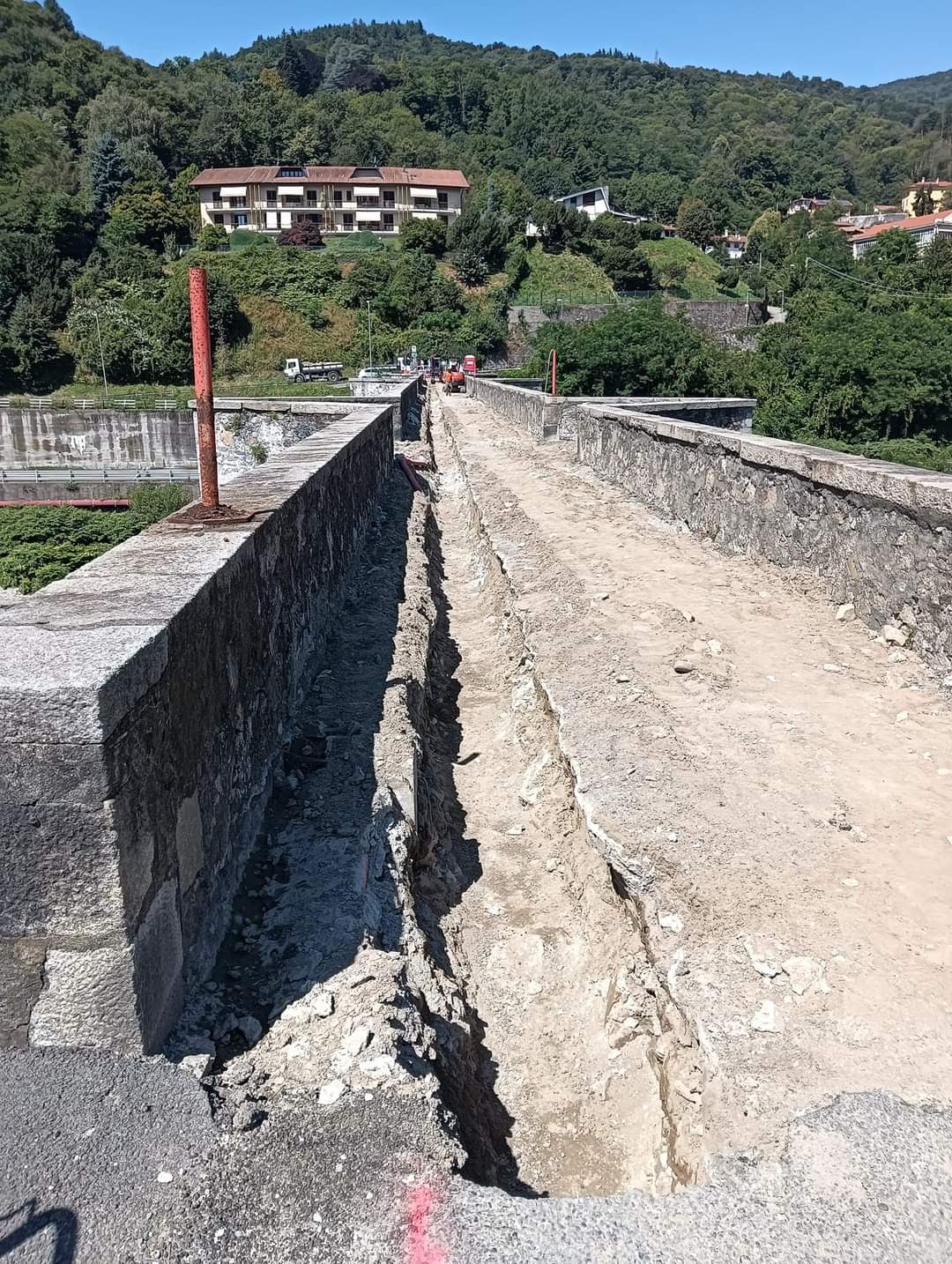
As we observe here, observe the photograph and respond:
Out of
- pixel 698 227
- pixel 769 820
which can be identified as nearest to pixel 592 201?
pixel 698 227

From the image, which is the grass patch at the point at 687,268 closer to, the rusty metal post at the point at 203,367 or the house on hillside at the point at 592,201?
the house on hillside at the point at 592,201

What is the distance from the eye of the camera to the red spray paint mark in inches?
66.6

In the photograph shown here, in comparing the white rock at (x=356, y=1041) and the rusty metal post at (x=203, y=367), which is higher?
the rusty metal post at (x=203, y=367)

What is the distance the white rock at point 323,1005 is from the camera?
7.77 ft

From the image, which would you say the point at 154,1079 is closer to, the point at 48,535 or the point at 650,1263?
the point at 650,1263

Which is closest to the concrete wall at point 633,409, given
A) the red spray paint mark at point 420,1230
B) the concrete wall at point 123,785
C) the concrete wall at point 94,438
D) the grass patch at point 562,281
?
the concrete wall at point 123,785

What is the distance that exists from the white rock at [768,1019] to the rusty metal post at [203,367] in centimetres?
250

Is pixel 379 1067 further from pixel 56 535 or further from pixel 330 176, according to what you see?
pixel 330 176

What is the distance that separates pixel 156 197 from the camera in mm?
61406

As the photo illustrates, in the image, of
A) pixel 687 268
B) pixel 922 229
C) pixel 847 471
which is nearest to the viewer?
pixel 847 471

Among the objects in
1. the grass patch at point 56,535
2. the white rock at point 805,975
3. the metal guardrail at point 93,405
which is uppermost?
the white rock at point 805,975

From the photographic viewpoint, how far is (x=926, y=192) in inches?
3994

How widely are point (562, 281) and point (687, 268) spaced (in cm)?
1184

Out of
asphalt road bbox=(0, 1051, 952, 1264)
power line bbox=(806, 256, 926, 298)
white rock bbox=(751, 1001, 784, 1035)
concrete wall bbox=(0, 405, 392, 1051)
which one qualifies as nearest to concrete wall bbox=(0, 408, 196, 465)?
concrete wall bbox=(0, 405, 392, 1051)
